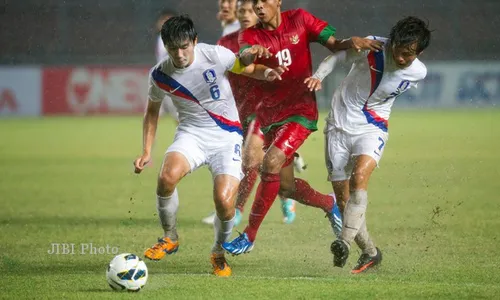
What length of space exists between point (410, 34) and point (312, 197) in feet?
6.58

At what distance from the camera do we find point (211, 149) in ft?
25.3

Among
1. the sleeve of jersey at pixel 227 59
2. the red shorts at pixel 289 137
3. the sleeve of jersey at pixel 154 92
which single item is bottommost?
the red shorts at pixel 289 137

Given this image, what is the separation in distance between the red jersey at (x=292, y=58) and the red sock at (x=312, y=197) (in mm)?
675

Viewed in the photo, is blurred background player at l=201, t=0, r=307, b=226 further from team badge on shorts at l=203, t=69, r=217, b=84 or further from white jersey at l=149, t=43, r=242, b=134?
team badge on shorts at l=203, t=69, r=217, b=84

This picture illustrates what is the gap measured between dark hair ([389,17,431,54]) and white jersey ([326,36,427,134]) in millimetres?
243

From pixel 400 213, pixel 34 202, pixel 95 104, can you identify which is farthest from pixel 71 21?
pixel 400 213

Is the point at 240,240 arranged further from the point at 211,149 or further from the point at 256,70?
the point at 256,70

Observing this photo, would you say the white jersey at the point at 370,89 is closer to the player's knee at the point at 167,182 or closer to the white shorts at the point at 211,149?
the white shorts at the point at 211,149

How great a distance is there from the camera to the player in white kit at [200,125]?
7.51 meters

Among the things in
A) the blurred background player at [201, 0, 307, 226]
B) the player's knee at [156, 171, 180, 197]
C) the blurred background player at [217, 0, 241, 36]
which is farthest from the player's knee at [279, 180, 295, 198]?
the blurred background player at [217, 0, 241, 36]

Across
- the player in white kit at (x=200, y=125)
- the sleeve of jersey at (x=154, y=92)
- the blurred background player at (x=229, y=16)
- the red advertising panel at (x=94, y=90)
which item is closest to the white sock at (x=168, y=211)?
the player in white kit at (x=200, y=125)

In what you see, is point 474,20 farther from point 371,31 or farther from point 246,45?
Result: point 246,45

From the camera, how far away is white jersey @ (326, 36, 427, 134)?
25.0ft
